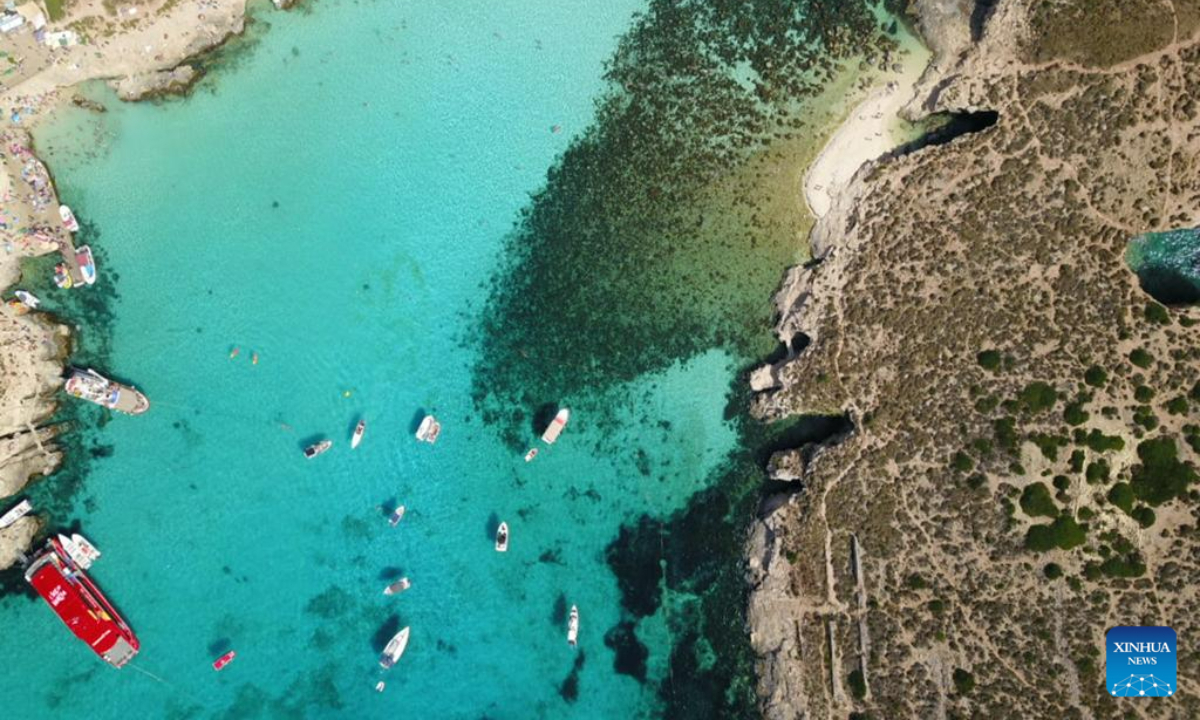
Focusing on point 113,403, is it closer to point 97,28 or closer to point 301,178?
point 301,178

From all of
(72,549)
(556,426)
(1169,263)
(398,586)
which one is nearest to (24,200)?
(72,549)

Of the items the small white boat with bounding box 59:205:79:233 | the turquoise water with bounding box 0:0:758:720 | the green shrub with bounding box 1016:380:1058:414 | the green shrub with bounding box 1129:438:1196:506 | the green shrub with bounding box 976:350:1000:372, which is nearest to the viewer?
the green shrub with bounding box 1129:438:1196:506

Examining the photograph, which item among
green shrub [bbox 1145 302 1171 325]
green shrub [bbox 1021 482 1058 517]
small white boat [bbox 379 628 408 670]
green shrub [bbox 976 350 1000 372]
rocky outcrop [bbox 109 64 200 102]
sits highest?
rocky outcrop [bbox 109 64 200 102]

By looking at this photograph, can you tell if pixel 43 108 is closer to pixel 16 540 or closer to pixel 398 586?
pixel 16 540

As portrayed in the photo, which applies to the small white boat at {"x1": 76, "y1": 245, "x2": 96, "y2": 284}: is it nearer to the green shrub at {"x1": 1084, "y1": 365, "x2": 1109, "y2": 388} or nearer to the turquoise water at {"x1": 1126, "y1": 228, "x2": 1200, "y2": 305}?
the green shrub at {"x1": 1084, "y1": 365, "x2": 1109, "y2": 388}

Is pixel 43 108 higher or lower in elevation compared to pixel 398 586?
higher

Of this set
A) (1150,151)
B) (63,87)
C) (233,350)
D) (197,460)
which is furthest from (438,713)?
(1150,151)

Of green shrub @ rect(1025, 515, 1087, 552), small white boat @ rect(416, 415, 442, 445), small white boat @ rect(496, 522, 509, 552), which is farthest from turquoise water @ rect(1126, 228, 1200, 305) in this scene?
small white boat @ rect(416, 415, 442, 445)

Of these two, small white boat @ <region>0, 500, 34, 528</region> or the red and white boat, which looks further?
the red and white boat
